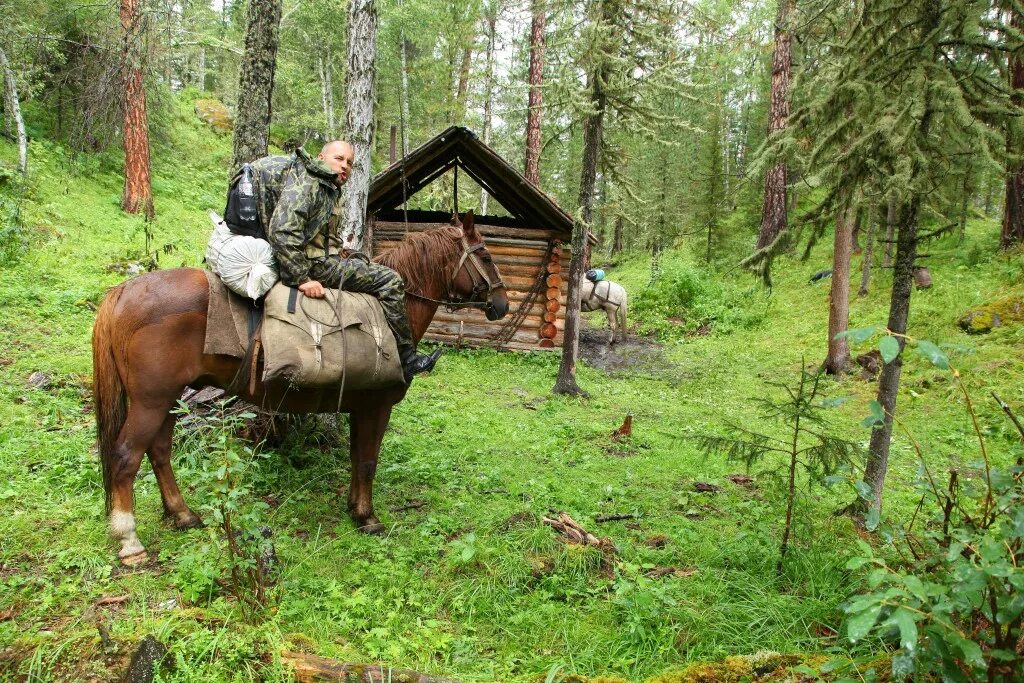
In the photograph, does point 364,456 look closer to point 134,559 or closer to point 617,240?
point 134,559

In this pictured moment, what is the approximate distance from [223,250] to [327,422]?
2842 millimetres

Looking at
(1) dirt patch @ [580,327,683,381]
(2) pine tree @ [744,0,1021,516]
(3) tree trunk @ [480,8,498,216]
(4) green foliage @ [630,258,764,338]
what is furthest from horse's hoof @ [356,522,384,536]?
(3) tree trunk @ [480,8,498,216]

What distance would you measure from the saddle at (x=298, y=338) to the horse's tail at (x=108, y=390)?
→ 69 cm

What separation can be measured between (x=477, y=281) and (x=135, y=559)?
3.44 metres

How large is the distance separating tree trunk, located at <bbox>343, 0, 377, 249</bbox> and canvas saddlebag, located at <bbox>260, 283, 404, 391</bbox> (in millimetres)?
1973

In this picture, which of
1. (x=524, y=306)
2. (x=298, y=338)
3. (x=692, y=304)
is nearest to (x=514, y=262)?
(x=524, y=306)

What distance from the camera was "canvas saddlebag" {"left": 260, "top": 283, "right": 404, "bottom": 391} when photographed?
4.32 metres

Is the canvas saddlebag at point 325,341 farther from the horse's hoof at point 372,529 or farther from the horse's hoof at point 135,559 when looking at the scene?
the horse's hoof at point 135,559

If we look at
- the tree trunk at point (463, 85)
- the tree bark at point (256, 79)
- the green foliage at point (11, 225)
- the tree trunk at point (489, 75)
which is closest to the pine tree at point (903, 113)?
the tree bark at point (256, 79)

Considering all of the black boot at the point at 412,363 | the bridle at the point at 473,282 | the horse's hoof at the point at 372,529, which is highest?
the bridle at the point at 473,282

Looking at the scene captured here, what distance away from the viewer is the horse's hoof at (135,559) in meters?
4.08

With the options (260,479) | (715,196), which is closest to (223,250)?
(260,479)

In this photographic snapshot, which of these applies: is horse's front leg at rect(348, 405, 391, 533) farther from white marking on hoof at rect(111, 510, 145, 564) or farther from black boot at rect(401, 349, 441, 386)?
white marking on hoof at rect(111, 510, 145, 564)

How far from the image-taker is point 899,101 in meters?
4.21
